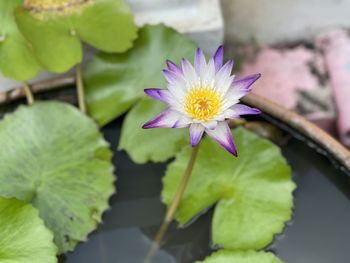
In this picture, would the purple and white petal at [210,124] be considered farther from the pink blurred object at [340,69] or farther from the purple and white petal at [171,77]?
the pink blurred object at [340,69]

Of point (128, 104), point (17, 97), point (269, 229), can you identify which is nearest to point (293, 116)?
point (269, 229)

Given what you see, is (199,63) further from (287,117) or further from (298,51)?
(298,51)

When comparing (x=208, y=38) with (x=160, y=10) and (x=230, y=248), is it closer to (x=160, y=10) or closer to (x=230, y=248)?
(x=160, y=10)

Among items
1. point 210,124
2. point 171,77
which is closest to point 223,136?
point 210,124

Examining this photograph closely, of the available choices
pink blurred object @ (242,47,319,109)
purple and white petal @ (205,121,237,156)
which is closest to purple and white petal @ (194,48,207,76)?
purple and white petal @ (205,121,237,156)

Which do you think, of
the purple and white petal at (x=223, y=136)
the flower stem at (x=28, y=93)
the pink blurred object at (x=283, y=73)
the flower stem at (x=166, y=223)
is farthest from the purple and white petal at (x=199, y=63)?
the pink blurred object at (x=283, y=73)
